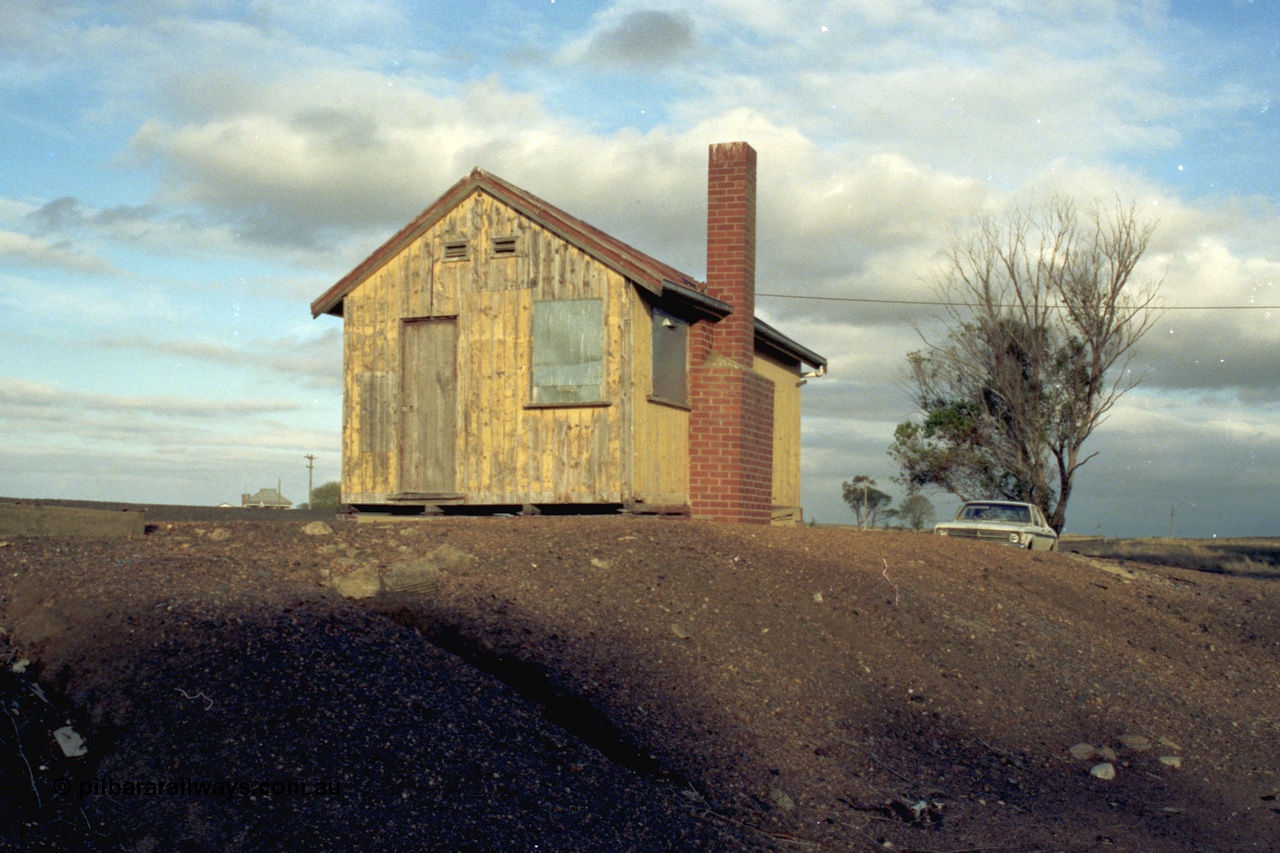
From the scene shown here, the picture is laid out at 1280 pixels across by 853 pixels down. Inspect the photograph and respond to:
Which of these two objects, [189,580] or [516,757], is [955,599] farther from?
[189,580]

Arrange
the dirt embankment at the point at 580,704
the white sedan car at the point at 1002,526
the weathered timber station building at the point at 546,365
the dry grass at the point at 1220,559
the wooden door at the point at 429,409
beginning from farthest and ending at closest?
1. the dry grass at the point at 1220,559
2. the white sedan car at the point at 1002,526
3. the wooden door at the point at 429,409
4. the weathered timber station building at the point at 546,365
5. the dirt embankment at the point at 580,704

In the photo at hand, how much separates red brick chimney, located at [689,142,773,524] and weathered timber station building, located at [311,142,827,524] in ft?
0.07

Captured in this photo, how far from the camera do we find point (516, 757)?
6238mm

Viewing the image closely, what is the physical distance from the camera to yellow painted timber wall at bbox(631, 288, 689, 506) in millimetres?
14547

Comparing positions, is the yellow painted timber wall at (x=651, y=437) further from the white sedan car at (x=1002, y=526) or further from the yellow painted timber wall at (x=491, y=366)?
the white sedan car at (x=1002, y=526)

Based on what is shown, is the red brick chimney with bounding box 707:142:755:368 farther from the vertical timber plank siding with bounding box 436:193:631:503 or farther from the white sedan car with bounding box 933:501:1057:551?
the white sedan car with bounding box 933:501:1057:551

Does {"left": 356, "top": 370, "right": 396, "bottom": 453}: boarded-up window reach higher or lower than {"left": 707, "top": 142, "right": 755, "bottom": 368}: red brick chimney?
lower

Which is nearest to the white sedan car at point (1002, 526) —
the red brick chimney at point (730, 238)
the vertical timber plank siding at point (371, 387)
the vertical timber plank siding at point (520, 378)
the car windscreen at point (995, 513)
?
the car windscreen at point (995, 513)

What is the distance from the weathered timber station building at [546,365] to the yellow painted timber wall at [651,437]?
3cm

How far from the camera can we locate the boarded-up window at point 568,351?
14.7 meters

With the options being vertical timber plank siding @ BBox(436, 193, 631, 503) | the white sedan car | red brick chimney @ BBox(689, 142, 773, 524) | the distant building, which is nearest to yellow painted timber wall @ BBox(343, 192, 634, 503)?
vertical timber plank siding @ BBox(436, 193, 631, 503)

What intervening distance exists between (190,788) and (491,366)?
10414 mm

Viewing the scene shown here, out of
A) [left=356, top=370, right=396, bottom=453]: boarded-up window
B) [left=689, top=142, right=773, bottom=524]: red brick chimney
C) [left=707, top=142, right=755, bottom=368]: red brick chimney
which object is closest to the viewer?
[left=356, top=370, right=396, bottom=453]: boarded-up window

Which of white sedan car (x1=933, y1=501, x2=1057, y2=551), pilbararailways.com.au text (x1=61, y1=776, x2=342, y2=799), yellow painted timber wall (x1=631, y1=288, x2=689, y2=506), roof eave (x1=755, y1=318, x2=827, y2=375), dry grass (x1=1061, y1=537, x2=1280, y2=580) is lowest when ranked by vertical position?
dry grass (x1=1061, y1=537, x2=1280, y2=580)
